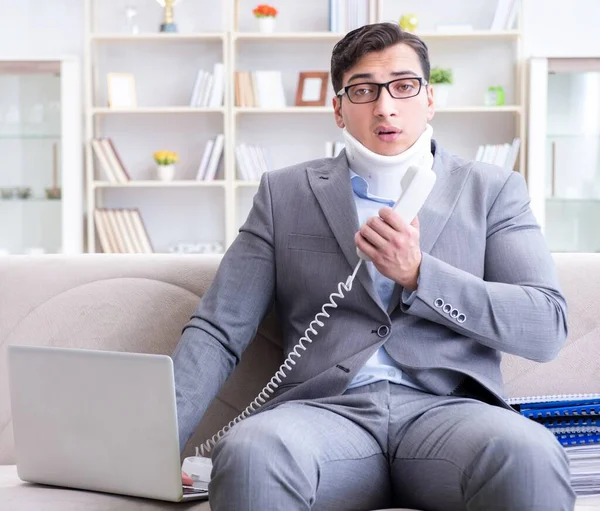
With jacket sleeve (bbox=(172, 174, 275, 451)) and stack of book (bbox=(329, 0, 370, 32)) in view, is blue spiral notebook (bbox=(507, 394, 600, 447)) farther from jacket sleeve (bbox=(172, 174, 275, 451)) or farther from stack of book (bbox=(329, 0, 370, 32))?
stack of book (bbox=(329, 0, 370, 32))

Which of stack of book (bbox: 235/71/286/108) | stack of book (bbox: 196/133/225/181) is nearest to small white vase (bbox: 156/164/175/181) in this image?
stack of book (bbox: 196/133/225/181)

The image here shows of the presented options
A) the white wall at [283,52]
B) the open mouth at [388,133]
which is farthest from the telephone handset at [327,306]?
the white wall at [283,52]

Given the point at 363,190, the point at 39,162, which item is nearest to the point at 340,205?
the point at 363,190

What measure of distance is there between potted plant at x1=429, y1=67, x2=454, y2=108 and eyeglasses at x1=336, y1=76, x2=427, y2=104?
3269mm

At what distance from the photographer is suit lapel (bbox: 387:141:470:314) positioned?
5.61ft

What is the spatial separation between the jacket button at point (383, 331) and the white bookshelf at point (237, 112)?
3.52 metres

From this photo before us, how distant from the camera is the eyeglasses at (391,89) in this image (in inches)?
71.1

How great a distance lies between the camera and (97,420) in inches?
56.8

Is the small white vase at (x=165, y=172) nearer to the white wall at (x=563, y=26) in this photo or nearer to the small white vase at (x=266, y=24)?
the small white vase at (x=266, y=24)

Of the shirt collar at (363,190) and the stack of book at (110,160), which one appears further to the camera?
the stack of book at (110,160)

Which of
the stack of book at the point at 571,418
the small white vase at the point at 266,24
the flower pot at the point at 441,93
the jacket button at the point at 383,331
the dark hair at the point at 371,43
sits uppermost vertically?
the small white vase at the point at 266,24

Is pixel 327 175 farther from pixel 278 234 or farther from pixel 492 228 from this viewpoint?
pixel 492 228

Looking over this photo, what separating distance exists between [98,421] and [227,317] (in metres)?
0.40

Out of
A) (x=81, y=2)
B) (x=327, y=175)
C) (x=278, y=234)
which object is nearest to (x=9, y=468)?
(x=278, y=234)
